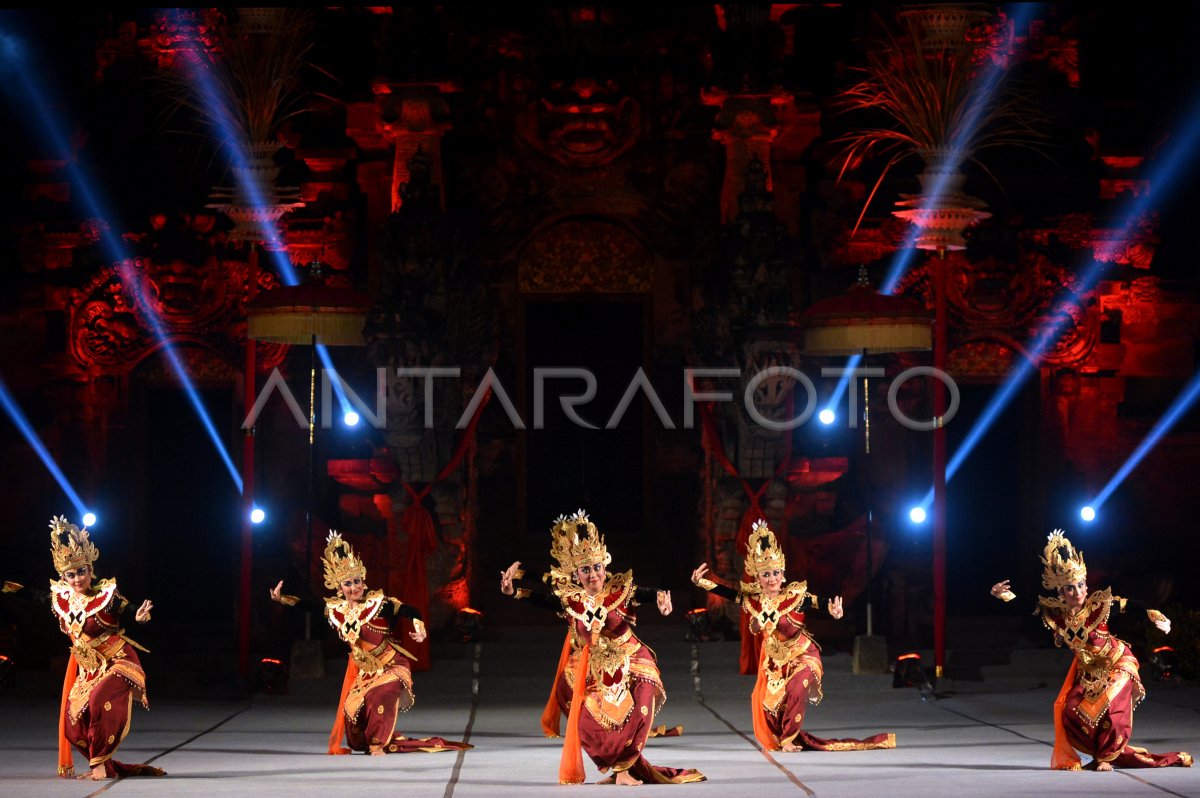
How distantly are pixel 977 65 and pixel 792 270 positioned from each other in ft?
8.61

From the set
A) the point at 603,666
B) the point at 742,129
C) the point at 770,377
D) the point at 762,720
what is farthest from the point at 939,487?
the point at 603,666

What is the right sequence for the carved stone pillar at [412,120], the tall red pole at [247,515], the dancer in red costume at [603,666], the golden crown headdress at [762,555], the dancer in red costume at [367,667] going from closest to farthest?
the dancer in red costume at [603,666] → the dancer in red costume at [367,667] → the golden crown headdress at [762,555] → the tall red pole at [247,515] → the carved stone pillar at [412,120]

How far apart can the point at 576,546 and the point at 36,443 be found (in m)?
7.41

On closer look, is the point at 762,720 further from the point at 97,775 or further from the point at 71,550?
the point at 71,550

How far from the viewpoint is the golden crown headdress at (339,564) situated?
422 inches

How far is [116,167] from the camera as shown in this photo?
15.9 m

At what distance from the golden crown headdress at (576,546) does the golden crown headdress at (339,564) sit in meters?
1.31

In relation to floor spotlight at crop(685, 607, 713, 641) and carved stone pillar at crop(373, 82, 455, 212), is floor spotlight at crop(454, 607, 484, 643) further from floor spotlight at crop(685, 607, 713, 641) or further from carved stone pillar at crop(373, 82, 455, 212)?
carved stone pillar at crop(373, 82, 455, 212)

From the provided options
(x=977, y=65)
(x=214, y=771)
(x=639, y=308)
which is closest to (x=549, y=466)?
(x=639, y=308)

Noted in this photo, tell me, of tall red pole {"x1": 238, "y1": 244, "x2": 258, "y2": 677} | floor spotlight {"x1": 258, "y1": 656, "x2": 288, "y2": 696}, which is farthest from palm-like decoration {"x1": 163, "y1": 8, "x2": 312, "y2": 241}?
floor spotlight {"x1": 258, "y1": 656, "x2": 288, "y2": 696}

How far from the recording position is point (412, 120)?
14258 mm

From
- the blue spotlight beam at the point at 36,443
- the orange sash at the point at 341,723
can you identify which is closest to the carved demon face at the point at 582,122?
the blue spotlight beam at the point at 36,443

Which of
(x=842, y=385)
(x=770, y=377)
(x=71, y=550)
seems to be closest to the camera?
(x=71, y=550)

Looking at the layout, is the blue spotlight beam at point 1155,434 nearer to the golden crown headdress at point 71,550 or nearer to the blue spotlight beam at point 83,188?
the blue spotlight beam at point 83,188
